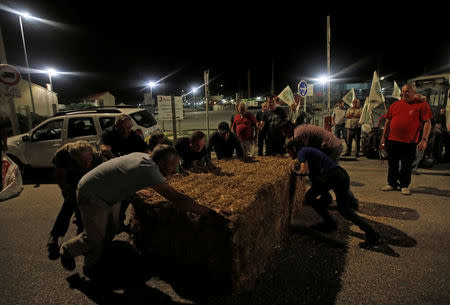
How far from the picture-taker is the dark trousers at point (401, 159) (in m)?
5.26

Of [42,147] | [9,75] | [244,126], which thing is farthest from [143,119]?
[9,75]

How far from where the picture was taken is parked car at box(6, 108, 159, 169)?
7285 mm

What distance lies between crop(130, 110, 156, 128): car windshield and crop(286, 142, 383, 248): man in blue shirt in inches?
207

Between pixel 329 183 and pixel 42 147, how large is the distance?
764cm

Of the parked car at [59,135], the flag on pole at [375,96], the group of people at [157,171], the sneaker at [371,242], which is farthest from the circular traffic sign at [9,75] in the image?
the flag on pole at [375,96]

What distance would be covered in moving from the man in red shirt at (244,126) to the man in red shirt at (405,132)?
3.14m

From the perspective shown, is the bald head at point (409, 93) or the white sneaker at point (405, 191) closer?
the bald head at point (409, 93)

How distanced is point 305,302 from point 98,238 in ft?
7.28

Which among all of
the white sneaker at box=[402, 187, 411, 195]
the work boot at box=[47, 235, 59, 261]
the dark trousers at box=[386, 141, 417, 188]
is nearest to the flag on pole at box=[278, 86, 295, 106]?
the dark trousers at box=[386, 141, 417, 188]

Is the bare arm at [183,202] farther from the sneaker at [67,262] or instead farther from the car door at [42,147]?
the car door at [42,147]

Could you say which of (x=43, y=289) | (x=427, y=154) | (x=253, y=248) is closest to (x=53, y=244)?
(x=43, y=289)

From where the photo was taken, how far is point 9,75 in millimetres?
7902

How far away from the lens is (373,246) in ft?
11.3

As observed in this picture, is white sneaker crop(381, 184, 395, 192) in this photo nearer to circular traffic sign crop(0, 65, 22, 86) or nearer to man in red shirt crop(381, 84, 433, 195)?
man in red shirt crop(381, 84, 433, 195)
